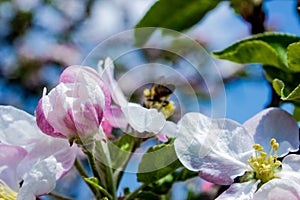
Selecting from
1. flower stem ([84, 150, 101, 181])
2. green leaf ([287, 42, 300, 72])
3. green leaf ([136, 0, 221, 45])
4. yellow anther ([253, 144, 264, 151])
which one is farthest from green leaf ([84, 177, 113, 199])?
green leaf ([136, 0, 221, 45])

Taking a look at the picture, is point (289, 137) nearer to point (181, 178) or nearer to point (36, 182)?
point (181, 178)

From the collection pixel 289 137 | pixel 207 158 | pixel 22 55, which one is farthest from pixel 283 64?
pixel 22 55

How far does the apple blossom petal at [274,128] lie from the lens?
3.30 ft

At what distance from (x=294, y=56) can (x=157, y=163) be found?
0.28m

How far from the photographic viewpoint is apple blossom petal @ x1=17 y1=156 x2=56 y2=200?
0.87m

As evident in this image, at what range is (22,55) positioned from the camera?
4168 millimetres

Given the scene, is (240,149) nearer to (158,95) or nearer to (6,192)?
(158,95)

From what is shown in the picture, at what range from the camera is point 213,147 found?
3.15 ft

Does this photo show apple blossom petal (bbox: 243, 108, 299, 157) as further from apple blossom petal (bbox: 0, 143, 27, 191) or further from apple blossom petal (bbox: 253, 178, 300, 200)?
apple blossom petal (bbox: 0, 143, 27, 191)

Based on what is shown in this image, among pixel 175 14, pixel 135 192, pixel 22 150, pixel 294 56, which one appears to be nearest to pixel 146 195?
pixel 135 192

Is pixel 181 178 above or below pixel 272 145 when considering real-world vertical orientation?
below

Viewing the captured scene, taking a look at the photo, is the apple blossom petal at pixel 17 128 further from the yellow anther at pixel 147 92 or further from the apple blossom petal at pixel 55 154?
the yellow anther at pixel 147 92

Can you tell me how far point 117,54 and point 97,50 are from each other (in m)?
0.13

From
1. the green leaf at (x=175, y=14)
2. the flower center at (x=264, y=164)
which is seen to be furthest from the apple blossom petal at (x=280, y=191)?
the green leaf at (x=175, y=14)
